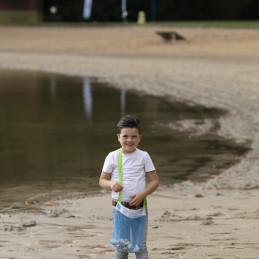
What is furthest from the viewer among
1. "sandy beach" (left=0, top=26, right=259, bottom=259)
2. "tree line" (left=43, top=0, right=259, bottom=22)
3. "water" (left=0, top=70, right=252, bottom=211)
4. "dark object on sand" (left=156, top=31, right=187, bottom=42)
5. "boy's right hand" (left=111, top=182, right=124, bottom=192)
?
"tree line" (left=43, top=0, right=259, bottom=22)

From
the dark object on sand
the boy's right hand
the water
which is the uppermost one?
the boy's right hand

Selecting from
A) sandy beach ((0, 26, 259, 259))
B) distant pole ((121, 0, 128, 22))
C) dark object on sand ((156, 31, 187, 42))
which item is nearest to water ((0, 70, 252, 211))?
sandy beach ((0, 26, 259, 259))

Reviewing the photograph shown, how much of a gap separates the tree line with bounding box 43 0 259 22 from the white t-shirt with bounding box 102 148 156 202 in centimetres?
4463

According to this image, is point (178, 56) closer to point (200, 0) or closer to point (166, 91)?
point (166, 91)

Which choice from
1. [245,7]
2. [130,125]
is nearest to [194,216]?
[130,125]

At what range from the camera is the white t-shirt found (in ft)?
14.8

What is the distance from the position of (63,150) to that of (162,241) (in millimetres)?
5921

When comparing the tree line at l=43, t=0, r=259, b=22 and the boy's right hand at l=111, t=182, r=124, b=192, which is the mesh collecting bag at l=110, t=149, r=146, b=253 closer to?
the boy's right hand at l=111, t=182, r=124, b=192

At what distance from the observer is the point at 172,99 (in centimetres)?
1872

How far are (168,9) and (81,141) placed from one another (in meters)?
39.9

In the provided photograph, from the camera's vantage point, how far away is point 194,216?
255 inches

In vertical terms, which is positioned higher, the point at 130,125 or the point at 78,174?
the point at 130,125

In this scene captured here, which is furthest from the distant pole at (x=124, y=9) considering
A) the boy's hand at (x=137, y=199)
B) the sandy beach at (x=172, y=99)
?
the boy's hand at (x=137, y=199)

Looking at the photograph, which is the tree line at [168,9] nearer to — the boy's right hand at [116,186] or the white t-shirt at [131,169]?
the white t-shirt at [131,169]
